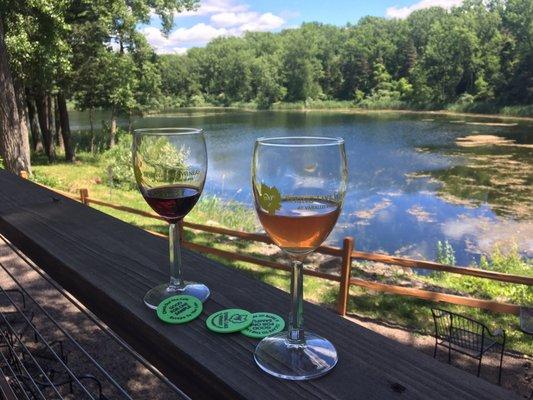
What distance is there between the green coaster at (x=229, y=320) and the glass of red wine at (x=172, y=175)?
0.10m

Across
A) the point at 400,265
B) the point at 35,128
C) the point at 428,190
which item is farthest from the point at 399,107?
the point at 400,265

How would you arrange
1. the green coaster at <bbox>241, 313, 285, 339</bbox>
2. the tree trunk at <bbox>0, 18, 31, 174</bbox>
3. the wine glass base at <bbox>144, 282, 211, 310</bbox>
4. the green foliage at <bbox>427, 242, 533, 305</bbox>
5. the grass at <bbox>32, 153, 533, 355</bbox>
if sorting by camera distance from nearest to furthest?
the green coaster at <bbox>241, 313, 285, 339</bbox>, the wine glass base at <bbox>144, 282, 211, 310</bbox>, the grass at <bbox>32, 153, 533, 355</bbox>, the green foliage at <bbox>427, 242, 533, 305</bbox>, the tree trunk at <bbox>0, 18, 31, 174</bbox>

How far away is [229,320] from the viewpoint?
79 centimetres

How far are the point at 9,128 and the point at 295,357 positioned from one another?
967cm

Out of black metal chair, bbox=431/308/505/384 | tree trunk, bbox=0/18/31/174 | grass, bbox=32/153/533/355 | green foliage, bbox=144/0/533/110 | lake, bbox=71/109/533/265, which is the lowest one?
lake, bbox=71/109/533/265

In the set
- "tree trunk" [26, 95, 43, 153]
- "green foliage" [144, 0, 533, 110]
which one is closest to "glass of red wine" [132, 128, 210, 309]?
"tree trunk" [26, 95, 43, 153]

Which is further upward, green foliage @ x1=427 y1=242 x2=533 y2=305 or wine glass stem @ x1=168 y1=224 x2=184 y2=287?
wine glass stem @ x1=168 y1=224 x2=184 y2=287

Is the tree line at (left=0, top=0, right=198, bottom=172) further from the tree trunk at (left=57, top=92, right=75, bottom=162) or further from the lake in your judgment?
the lake

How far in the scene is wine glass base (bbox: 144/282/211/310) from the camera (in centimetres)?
87

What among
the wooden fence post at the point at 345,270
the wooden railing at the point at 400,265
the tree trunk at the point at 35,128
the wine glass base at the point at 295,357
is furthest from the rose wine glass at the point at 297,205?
the tree trunk at the point at 35,128

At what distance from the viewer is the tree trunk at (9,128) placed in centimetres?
851

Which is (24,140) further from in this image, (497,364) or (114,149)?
(114,149)

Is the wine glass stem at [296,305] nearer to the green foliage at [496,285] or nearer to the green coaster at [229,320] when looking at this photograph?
the green coaster at [229,320]

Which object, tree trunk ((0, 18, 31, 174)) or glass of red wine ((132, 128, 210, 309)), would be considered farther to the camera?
tree trunk ((0, 18, 31, 174))
